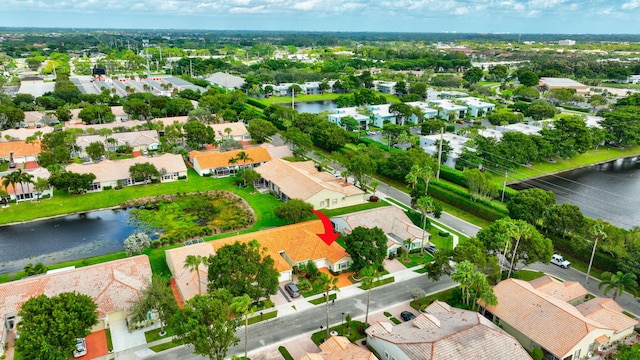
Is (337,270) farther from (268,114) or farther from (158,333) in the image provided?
(268,114)

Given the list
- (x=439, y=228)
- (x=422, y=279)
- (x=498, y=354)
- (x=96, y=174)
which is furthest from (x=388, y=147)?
(x=498, y=354)

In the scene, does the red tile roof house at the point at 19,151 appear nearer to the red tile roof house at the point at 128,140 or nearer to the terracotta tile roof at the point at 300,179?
the red tile roof house at the point at 128,140

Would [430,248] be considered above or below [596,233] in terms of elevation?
below

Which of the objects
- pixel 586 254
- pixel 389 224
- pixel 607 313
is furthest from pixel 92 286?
pixel 586 254

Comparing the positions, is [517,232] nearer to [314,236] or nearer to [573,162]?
[314,236]

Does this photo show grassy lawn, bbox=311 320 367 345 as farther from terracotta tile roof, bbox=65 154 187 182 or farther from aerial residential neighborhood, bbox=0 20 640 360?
terracotta tile roof, bbox=65 154 187 182

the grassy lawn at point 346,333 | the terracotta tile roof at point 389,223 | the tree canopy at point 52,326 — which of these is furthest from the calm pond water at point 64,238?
the grassy lawn at point 346,333
